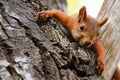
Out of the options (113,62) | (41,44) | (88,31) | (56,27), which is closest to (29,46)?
(41,44)

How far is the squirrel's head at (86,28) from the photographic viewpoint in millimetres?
2783

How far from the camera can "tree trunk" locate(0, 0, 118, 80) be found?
1.81m

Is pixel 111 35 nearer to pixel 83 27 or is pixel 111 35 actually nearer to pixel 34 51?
pixel 83 27

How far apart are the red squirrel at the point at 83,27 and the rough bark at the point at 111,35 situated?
2.3 inches

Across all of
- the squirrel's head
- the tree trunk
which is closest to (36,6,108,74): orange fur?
the squirrel's head

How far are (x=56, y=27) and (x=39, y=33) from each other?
21 cm

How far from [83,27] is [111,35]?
490mm

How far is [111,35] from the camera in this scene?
259cm

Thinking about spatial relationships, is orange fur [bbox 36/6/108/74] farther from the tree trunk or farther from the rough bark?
the tree trunk

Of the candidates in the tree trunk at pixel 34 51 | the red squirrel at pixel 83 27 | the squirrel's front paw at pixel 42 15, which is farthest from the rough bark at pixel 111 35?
Result: the squirrel's front paw at pixel 42 15

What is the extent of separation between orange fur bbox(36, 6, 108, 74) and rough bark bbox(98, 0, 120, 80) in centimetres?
6

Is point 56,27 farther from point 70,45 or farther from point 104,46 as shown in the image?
point 104,46

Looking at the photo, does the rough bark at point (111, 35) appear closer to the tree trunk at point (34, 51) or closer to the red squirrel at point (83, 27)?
the red squirrel at point (83, 27)

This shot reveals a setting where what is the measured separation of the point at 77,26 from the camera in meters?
3.07
